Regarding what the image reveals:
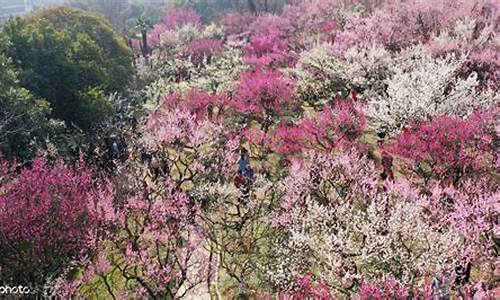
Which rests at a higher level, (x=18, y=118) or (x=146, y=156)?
(x=18, y=118)

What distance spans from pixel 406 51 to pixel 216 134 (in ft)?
45.0

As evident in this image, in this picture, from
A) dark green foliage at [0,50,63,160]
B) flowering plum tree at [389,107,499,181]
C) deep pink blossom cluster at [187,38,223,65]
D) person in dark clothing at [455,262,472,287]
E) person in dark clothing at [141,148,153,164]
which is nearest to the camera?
person in dark clothing at [455,262,472,287]

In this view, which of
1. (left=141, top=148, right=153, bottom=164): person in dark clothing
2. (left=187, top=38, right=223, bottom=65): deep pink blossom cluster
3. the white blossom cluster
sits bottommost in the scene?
(left=187, top=38, right=223, bottom=65): deep pink blossom cluster

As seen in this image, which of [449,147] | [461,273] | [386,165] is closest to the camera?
[461,273]

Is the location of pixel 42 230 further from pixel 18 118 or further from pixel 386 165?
pixel 386 165

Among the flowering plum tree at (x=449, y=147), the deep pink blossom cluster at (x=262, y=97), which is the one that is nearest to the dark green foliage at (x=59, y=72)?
the deep pink blossom cluster at (x=262, y=97)

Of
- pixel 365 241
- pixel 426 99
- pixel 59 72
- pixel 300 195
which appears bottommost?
pixel 300 195

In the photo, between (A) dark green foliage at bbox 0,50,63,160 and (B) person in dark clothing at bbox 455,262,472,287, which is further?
A: (A) dark green foliage at bbox 0,50,63,160

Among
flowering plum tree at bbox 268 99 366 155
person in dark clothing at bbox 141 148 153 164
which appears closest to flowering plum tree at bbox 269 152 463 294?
flowering plum tree at bbox 268 99 366 155

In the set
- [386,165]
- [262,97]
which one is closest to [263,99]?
[262,97]

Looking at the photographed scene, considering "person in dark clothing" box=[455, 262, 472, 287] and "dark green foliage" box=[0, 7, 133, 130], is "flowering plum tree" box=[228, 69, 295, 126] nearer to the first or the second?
Result: "dark green foliage" box=[0, 7, 133, 130]

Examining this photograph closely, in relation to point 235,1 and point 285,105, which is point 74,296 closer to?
point 285,105

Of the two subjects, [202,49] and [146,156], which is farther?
[202,49]

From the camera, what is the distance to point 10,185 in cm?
1681
